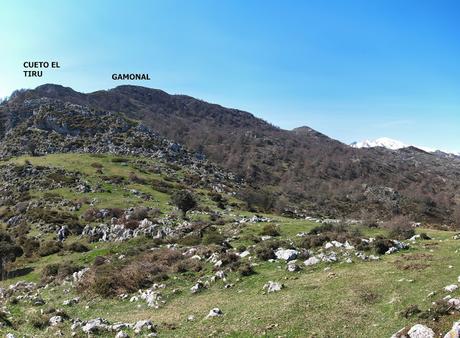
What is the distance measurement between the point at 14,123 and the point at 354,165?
14745 centimetres

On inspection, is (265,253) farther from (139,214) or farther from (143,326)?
(139,214)

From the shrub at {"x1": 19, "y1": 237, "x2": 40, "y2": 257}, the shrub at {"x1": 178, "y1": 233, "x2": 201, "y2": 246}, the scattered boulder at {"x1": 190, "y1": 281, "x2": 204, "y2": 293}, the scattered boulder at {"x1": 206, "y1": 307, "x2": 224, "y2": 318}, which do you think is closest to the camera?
the scattered boulder at {"x1": 206, "y1": 307, "x2": 224, "y2": 318}

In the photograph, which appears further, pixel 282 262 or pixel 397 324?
pixel 282 262

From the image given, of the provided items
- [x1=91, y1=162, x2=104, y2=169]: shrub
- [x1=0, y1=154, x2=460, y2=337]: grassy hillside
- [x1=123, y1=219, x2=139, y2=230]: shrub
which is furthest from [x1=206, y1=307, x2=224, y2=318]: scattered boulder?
[x1=91, y1=162, x2=104, y2=169]: shrub

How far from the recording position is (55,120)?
113m

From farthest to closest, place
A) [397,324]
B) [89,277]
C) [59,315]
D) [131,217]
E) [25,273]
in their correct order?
[131,217] → [25,273] → [89,277] → [59,315] → [397,324]

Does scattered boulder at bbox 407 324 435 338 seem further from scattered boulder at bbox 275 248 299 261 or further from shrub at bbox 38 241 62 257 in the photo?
shrub at bbox 38 241 62 257

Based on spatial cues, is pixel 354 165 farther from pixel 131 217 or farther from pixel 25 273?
pixel 25 273

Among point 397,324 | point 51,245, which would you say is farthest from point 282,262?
point 51,245

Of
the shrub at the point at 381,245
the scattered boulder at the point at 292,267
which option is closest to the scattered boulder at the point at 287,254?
the scattered boulder at the point at 292,267

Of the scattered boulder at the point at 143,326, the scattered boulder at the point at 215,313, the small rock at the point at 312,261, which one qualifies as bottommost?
the scattered boulder at the point at 143,326

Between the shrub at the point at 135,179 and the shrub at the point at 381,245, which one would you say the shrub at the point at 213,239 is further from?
the shrub at the point at 135,179

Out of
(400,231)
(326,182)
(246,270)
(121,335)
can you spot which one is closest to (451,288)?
(246,270)

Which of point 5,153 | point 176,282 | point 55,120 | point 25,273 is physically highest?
point 55,120
